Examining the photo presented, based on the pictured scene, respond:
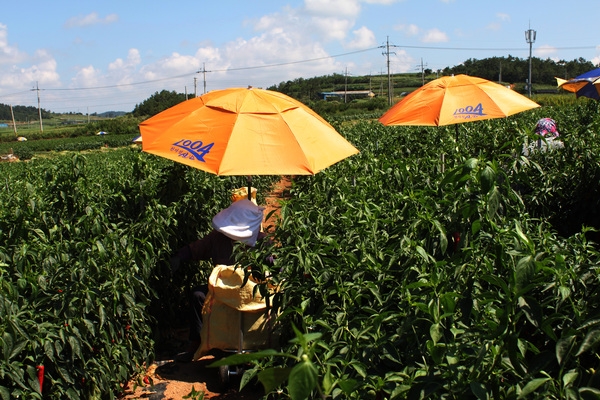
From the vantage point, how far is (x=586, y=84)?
11766mm

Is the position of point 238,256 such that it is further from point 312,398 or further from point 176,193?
point 176,193

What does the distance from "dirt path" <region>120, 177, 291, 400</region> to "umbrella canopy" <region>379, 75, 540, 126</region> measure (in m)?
2.39

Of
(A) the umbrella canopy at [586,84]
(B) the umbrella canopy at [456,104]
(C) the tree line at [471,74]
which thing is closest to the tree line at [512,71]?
(C) the tree line at [471,74]

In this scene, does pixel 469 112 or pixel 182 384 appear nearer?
pixel 182 384

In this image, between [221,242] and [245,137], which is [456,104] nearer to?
[245,137]

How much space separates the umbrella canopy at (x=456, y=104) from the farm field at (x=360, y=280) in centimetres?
40

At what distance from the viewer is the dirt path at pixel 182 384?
404 centimetres

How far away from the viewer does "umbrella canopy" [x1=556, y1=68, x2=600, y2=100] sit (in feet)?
36.6

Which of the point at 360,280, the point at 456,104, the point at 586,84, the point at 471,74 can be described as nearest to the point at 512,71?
the point at 471,74

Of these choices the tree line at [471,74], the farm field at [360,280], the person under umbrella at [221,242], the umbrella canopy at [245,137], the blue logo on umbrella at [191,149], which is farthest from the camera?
the tree line at [471,74]

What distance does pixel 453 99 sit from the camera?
241 inches

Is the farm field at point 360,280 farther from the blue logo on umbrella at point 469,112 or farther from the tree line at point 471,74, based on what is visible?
the tree line at point 471,74

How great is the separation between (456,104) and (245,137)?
9.24 ft

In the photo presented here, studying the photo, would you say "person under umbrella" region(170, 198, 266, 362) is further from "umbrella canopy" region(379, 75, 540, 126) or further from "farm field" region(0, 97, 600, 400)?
"umbrella canopy" region(379, 75, 540, 126)
